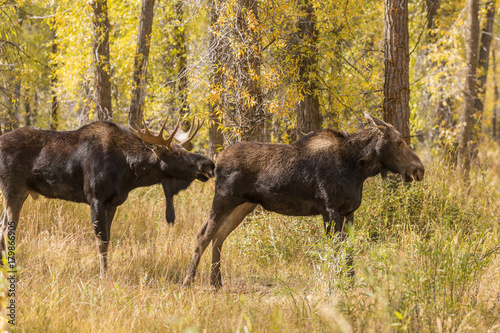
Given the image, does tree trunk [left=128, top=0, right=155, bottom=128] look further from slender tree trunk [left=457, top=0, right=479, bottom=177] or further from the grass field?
slender tree trunk [left=457, top=0, right=479, bottom=177]

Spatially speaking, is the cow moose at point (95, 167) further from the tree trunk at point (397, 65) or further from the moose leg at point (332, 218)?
the tree trunk at point (397, 65)

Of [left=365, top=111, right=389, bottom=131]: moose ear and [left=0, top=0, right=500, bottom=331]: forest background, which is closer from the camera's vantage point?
[left=0, top=0, right=500, bottom=331]: forest background

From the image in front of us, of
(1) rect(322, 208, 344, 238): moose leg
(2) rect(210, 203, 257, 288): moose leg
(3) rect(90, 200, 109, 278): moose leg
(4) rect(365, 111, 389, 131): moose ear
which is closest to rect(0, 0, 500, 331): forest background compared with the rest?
(3) rect(90, 200, 109, 278): moose leg

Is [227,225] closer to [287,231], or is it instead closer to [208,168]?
[208,168]

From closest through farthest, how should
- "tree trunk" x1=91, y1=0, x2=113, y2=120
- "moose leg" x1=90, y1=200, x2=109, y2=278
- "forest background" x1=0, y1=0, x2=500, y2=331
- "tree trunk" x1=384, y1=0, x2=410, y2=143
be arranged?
"forest background" x1=0, y1=0, x2=500, y2=331 < "moose leg" x1=90, y1=200, x2=109, y2=278 < "tree trunk" x1=384, y1=0, x2=410, y2=143 < "tree trunk" x1=91, y1=0, x2=113, y2=120

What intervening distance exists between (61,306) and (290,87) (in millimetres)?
6014

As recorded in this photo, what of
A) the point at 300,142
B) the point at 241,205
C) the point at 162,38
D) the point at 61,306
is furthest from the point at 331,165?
the point at 162,38

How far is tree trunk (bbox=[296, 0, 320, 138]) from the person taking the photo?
9.91 meters

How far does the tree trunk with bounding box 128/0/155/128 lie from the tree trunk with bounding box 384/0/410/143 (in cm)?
559

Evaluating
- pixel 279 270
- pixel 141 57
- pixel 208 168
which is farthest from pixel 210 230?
pixel 141 57

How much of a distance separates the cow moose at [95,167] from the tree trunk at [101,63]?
16.9ft

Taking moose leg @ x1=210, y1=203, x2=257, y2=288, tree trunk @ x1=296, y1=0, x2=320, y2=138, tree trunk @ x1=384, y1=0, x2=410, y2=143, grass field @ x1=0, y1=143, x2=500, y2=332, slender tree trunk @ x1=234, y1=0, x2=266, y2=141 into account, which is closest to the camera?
grass field @ x1=0, y1=143, x2=500, y2=332

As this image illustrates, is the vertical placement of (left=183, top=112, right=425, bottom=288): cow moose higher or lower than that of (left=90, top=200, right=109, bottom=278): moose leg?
higher

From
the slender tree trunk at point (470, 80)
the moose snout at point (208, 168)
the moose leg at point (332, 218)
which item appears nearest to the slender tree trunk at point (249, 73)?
Result: the moose snout at point (208, 168)
